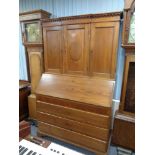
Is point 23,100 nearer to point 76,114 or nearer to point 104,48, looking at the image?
point 76,114

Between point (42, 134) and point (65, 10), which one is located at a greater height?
point (65, 10)

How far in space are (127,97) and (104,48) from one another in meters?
0.81

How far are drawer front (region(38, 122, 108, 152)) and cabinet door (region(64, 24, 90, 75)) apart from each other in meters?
0.93

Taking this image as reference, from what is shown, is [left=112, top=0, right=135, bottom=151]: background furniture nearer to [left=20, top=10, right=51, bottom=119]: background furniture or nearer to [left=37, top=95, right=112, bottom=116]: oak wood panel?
[left=37, top=95, right=112, bottom=116]: oak wood panel

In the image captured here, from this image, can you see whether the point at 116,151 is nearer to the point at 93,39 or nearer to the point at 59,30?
the point at 93,39

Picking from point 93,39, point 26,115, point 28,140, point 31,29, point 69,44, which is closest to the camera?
point 28,140

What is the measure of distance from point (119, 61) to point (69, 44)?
860 mm

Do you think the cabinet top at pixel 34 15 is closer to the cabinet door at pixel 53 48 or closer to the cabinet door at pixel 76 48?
the cabinet door at pixel 53 48

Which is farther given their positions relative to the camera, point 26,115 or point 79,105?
point 26,115

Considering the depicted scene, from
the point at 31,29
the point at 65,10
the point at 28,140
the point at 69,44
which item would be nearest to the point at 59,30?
the point at 69,44

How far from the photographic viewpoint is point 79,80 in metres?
2.12

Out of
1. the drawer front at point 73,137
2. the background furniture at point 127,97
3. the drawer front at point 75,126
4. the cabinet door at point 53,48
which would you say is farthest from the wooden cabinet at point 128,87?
the cabinet door at point 53,48
